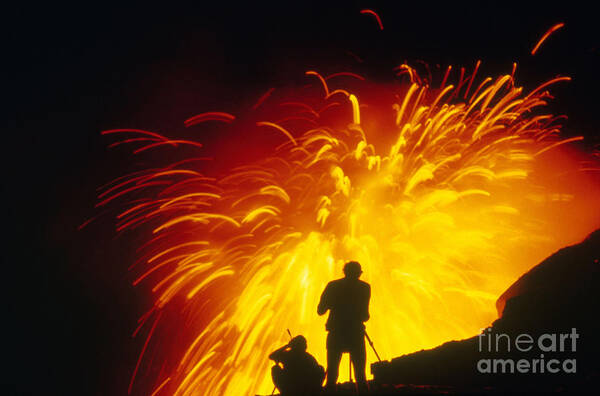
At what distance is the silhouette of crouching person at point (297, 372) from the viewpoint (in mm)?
7133

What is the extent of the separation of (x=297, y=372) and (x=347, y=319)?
98cm

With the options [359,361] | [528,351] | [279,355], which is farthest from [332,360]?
[528,351]

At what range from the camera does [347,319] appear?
7262 mm

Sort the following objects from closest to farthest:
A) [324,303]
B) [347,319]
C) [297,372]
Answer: [297,372] < [347,319] < [324,303]

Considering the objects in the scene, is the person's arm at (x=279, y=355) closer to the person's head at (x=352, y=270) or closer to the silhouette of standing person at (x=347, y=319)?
the silhouette of standing person at (x=347, y=319)

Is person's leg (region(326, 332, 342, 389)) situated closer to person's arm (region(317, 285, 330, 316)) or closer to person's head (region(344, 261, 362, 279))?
person's arm (region(317, 285, 330, 316))

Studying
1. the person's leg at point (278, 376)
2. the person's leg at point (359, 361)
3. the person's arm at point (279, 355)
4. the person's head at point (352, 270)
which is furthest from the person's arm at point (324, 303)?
the person's leg at point (278, 376)

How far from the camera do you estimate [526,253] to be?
16.5 meters

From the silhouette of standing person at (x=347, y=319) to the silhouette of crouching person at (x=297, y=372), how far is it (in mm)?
245

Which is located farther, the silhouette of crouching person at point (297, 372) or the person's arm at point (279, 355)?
the person's arm at point (279, 355)

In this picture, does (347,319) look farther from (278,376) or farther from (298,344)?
(278,376)

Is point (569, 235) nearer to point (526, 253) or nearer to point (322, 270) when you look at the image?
point (526, 253)

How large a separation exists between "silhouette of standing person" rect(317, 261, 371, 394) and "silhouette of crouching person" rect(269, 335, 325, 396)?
0.81 feet

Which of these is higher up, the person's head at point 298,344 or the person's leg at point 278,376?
the person's head at point 298,344
